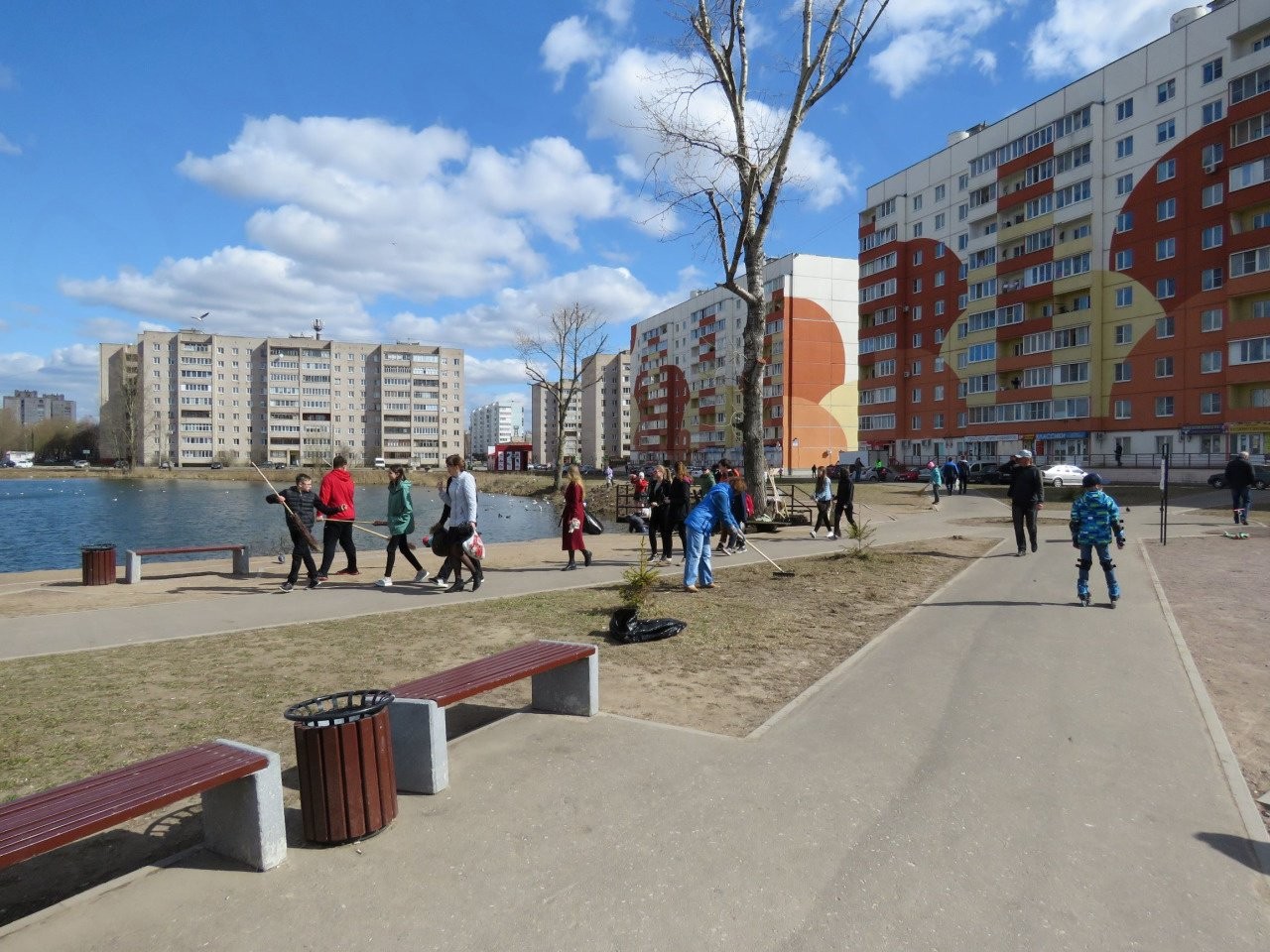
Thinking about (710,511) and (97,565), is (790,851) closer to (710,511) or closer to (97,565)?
(710,511)

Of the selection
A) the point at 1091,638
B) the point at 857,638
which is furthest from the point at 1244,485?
the point at 857,638

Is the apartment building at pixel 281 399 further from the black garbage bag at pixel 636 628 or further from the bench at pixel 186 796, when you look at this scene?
the bench at pixel 186 796

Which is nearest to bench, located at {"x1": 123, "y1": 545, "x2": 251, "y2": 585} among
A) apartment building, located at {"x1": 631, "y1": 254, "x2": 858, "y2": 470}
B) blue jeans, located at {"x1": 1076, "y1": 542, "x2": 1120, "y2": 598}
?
blue jeans, located at {"x1": 1076, "y1": 542, "x2": 1120, "y2": 598}

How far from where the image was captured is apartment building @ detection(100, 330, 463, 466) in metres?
120

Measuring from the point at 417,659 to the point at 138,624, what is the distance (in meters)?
3.99

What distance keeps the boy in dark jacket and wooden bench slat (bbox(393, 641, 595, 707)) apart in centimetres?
690

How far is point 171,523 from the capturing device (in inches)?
1375

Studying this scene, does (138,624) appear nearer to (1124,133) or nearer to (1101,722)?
(1101,722)

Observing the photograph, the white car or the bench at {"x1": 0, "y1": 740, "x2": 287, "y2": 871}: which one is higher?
the white car

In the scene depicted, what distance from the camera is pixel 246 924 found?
127 inches

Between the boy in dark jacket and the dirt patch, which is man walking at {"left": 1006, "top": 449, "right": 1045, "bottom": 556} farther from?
the boy in dark jacket

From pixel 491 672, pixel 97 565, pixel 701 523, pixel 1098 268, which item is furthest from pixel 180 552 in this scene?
pixel 1098 268

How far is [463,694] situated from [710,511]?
6.99 meters

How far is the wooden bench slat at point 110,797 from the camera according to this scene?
9.66ft
